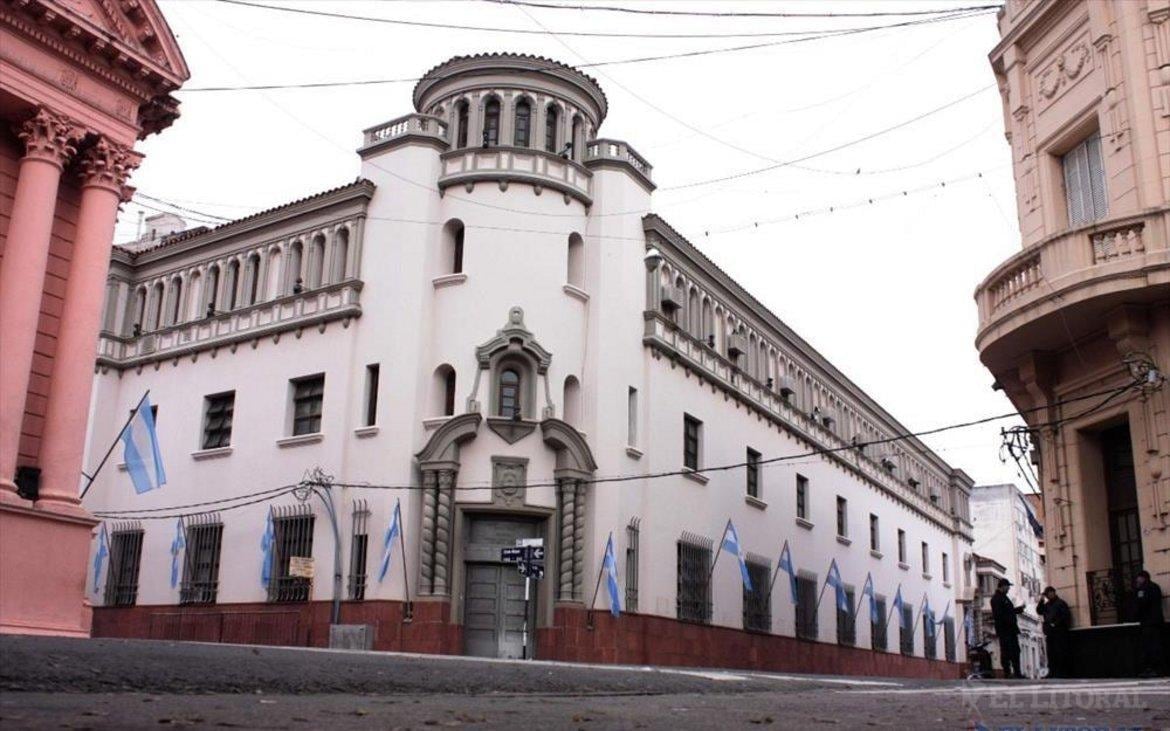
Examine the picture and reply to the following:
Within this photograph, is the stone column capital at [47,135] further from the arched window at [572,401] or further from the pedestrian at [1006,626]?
the pedestrian at [1006,626]

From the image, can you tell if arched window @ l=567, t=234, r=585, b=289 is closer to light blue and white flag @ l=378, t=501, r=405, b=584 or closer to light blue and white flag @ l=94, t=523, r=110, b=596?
light blue and white flag @ l=378, t=501, r=405, b=584

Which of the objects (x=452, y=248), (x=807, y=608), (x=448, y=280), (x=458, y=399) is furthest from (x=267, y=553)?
(x=807, y=608)

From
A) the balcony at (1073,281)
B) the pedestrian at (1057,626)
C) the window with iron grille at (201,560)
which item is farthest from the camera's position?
the window with iron grille at (201,560)

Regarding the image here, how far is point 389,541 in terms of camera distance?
2522cm

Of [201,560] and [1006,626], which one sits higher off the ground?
[201,560]

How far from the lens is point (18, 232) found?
16.2 metres

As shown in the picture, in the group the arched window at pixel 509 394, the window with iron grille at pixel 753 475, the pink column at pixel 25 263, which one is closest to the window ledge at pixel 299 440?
the arched window at pixel 509 394

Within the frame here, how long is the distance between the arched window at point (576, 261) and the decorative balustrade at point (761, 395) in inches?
82.5

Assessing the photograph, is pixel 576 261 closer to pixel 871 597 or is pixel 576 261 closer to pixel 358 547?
pixel 358 547

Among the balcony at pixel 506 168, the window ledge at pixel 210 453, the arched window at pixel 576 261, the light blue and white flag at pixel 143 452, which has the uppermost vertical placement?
the balcony at pixel 506 168

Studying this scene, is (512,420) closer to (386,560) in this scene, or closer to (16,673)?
(386,560)

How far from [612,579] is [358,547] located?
596 cm

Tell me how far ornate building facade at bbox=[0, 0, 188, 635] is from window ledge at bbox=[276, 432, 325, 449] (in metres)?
10.6

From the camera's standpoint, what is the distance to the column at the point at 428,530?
2467cm
